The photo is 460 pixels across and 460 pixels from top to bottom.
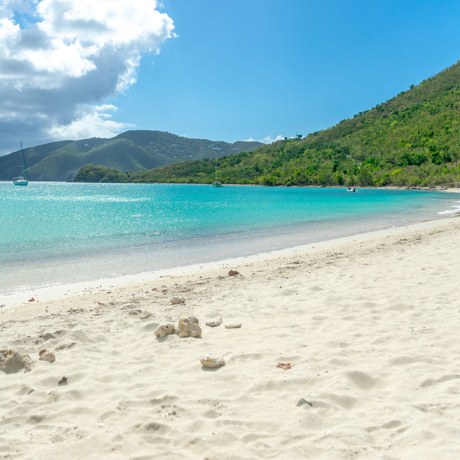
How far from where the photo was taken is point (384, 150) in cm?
12294

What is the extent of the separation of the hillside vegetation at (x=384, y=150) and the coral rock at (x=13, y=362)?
9792cm

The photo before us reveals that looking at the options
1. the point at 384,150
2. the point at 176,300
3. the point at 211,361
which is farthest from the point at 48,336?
the point at 384,150

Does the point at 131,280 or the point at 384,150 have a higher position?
the point at 384,150

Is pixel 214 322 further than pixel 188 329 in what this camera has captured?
Yes

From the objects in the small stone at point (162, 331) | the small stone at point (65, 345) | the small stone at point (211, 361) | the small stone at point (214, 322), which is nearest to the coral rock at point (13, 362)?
the small stone at point (65, 345)

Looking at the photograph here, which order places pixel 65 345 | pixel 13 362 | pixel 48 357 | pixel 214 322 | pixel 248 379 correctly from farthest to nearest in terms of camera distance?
pixel 214 322 → pixel 65 345 → pixel 48 357 → pixel 13 362 → pixel 248 379

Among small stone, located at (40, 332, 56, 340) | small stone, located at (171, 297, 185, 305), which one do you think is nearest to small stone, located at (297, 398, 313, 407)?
small stone, located at (40, 332, 56, 340)

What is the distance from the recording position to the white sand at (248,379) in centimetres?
273

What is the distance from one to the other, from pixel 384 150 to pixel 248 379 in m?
135

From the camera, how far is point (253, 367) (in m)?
3.95

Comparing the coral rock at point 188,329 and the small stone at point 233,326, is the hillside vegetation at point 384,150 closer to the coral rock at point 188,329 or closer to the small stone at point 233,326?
the small stone at point 233,326

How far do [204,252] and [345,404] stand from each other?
11093 millimetres

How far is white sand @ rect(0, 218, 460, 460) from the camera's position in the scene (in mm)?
2732

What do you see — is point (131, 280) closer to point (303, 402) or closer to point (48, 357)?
point (48, 357)
